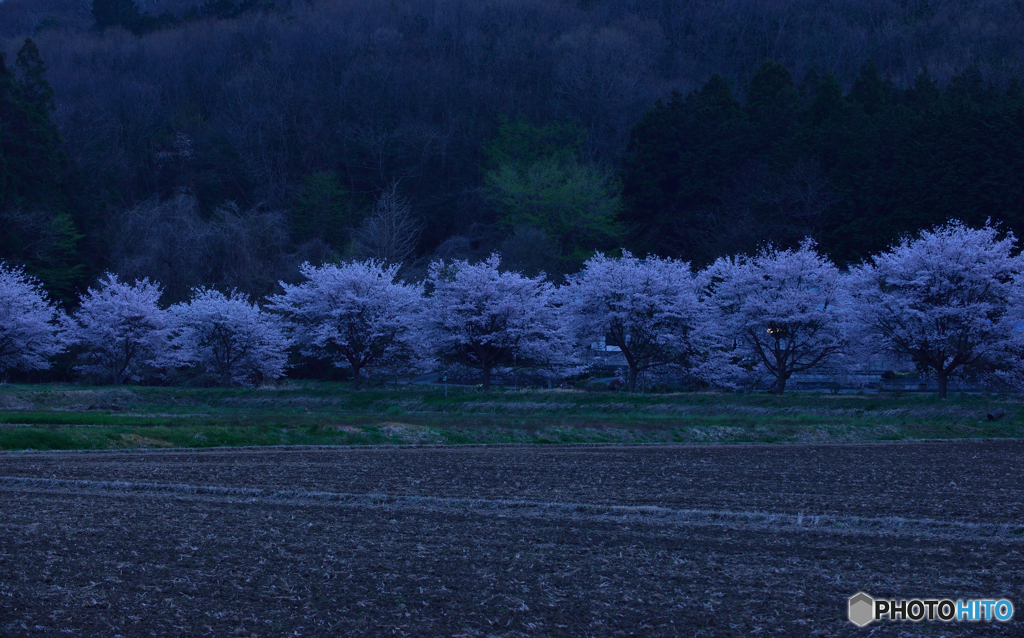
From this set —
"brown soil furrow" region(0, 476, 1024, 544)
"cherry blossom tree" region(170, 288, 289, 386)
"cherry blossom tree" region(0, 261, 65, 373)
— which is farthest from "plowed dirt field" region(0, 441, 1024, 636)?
"cherry blossom tree" region(0, 261, 65, 373)

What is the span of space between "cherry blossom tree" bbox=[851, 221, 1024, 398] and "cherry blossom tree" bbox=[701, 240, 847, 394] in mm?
2780

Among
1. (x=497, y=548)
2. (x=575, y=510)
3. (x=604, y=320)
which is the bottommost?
(x=497, y=548)

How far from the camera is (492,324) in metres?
52.8

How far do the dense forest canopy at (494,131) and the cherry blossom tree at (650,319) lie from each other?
19.3 metres

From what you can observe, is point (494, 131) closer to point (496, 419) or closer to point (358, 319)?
point (358, 319)

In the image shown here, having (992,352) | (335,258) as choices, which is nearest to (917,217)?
(992,352)

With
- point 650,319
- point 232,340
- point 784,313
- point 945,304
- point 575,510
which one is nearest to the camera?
point 575,510

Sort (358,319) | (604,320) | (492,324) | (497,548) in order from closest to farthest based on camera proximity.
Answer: (497,548) < (604,320) < (492,324) < (358,319)

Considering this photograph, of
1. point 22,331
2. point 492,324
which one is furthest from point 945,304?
point 22,331

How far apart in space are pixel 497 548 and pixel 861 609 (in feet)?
17.2

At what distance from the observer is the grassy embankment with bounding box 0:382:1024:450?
31.9 m

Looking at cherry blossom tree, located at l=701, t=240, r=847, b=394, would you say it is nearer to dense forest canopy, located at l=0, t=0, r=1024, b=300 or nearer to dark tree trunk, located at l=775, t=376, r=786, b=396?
dark tree trunk, located at l=775, t=376, r=786, b=396

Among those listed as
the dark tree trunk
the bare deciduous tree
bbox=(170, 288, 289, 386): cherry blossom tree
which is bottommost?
the dark tree trunk

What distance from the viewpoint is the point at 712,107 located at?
8719 cm
